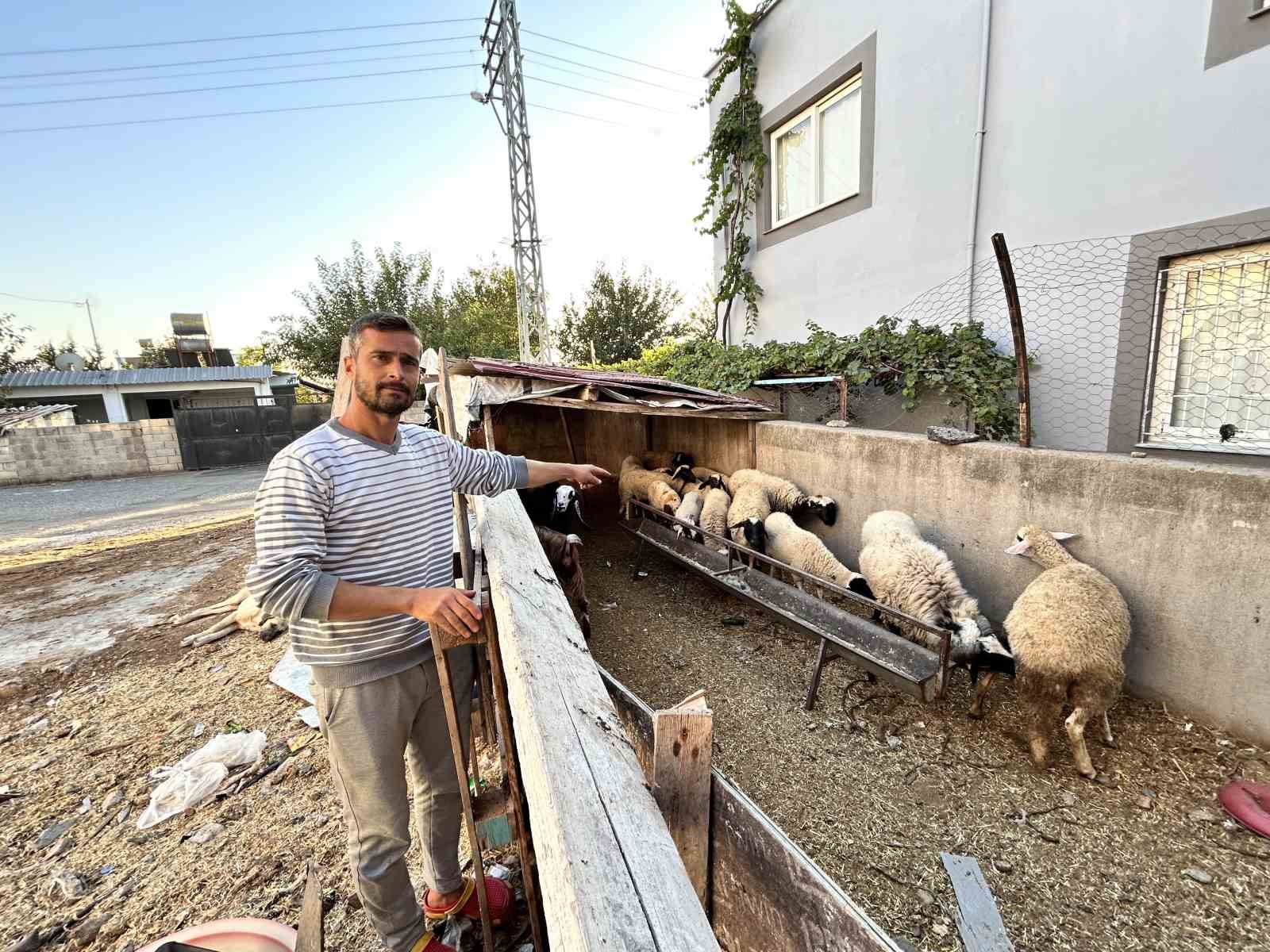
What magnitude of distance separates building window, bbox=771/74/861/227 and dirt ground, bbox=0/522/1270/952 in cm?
637

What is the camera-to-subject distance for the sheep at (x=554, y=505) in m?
6.41

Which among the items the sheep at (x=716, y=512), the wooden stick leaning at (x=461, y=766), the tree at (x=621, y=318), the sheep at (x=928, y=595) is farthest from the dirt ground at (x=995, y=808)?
the tree at (x=621, y=318)

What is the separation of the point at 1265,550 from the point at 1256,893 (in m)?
1.63

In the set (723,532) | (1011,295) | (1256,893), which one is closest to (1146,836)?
(1256,893)

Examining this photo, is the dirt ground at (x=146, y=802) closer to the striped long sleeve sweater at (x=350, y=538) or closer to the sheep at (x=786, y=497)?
the striped long sleeve sweater at (x=350, y=538)

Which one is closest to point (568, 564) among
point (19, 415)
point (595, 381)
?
point (595, 381)

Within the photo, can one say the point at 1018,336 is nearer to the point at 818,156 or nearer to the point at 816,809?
the point at 816,809

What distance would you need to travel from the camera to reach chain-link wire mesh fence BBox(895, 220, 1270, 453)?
3.78 meters

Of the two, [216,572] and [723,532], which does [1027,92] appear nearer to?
[723,532]

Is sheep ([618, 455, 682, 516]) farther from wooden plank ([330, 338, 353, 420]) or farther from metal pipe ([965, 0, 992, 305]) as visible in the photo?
wooden plank ([330, 338, 353, 420])

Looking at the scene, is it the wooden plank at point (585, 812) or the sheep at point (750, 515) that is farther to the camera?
the sheep at point (750, 515)

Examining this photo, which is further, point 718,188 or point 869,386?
point 718,188

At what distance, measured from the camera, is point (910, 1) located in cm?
584

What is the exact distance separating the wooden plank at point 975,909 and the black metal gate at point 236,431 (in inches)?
872
